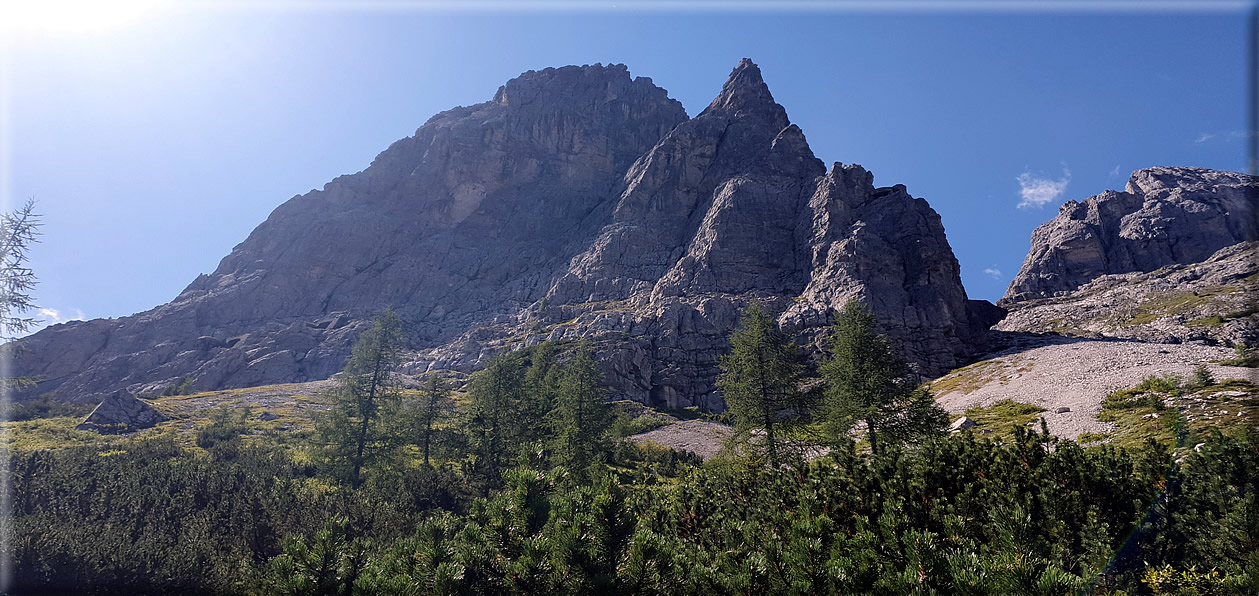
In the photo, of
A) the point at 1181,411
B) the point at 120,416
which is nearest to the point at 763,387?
the point at 1181,411

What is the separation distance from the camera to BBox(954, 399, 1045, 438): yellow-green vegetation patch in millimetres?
31828

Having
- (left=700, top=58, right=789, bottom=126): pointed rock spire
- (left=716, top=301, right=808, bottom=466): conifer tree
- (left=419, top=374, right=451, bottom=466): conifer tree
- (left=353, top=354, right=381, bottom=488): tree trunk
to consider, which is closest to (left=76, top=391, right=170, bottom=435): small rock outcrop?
(left=353, top=354, right=381, bottom=488): tree trunk

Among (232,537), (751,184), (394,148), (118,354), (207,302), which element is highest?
(394,148)

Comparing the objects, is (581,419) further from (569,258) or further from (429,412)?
(569,258)

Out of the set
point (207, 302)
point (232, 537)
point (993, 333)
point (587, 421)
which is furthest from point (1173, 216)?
point (207, 302)

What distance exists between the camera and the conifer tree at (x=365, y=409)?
26.7 m

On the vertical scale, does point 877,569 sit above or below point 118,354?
below

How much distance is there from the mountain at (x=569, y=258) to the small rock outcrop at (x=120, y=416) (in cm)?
3758

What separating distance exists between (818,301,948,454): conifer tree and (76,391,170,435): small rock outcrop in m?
50.3

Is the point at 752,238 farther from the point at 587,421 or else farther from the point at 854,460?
the point at 854,460

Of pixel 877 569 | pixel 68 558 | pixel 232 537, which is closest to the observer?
pixel 877 569

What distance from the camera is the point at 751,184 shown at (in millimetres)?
106750

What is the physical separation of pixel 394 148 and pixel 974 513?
16907 centimetres

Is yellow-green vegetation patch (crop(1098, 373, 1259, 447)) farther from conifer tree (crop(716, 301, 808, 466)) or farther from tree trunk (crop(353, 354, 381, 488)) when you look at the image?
tree trunk (crop(353, 354, 381, 488))
